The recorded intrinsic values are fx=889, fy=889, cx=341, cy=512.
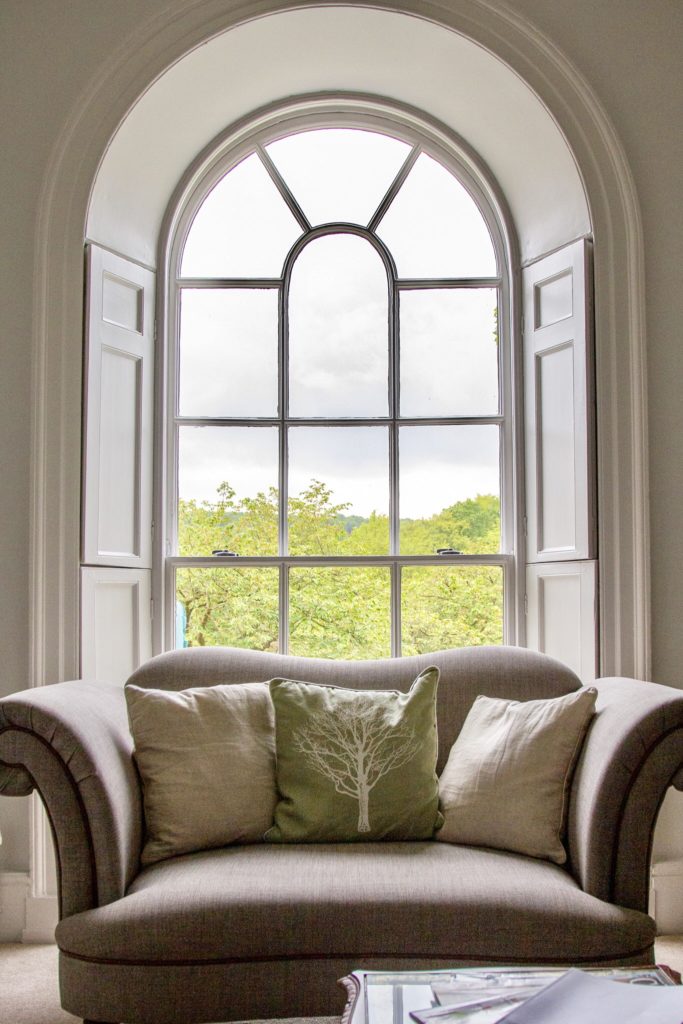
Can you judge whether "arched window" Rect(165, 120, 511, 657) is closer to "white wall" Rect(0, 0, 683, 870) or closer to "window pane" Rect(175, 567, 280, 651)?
"window pane" Rect(175, 567, 280, 651)

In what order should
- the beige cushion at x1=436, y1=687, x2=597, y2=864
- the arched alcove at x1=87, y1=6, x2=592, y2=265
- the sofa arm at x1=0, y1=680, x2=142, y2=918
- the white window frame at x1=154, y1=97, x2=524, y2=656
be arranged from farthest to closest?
the white window frame at x1=154, y1=97, x2=524, y2=656
the arched alcove at x1=87, y1=6, x2=592, y2=265
the beige cushion at x1=436, y1=687, x2=597, y2=864
the sofa arm at x1=0, y1=680, x2=142, y2=918

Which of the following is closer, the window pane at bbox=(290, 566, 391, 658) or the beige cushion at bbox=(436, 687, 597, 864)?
the beige cushion at bbox=(436, 687, 597, 864)

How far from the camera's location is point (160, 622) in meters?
3.25

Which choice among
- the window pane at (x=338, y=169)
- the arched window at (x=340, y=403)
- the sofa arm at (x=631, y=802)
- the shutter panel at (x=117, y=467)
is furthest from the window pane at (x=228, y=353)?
the sofa arm at (x=631, y=802)

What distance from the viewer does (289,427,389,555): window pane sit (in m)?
3.35

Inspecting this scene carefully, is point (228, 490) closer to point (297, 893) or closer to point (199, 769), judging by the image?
point (199, 769)

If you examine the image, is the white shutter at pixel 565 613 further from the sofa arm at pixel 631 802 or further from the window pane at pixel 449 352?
the sofa arm at pixel 631 802

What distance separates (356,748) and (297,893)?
0.48 metres

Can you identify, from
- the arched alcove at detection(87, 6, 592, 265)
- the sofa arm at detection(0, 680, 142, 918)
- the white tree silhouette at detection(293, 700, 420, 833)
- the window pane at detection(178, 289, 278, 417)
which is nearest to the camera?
the sofa arm at detection(0, 680, 142, 918)

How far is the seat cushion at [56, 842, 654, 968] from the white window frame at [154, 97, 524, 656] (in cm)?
139

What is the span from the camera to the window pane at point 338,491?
335cm

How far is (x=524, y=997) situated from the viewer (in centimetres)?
134

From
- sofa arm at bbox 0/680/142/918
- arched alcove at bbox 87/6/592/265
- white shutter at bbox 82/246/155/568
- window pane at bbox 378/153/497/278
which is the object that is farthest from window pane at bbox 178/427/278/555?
sofa arm at bbox 0/680/142/918

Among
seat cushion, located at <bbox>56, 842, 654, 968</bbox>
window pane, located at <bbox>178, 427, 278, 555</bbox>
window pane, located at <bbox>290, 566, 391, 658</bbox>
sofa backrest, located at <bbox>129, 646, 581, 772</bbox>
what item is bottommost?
seat cushion, located at <bbox>56, 842, 654, 968</bbox>
